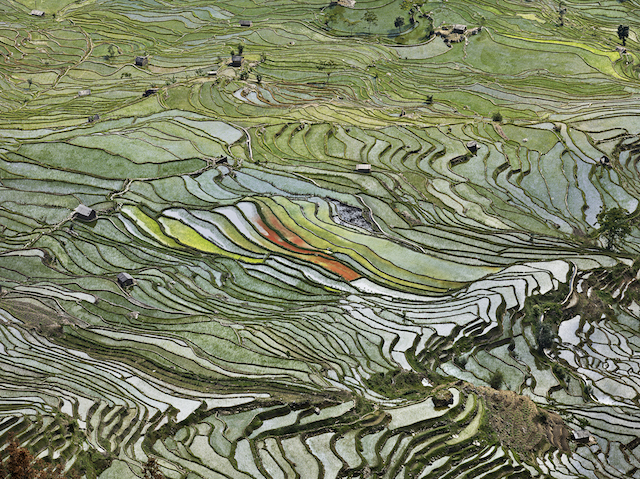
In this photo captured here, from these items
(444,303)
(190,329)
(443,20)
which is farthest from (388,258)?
(443,20)

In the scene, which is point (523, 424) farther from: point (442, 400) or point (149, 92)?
point (149, 92)

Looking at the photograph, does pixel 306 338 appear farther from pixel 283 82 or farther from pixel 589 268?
pixel 283 82

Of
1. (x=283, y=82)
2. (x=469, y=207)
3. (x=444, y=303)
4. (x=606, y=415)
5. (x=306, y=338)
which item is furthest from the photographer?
(x=283, y=82)

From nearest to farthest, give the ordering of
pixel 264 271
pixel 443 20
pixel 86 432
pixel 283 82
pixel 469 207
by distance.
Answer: pixel 86 432 < pixel 264 271 < pixel 469 207 < pixel 283 82 < pixel 443 20

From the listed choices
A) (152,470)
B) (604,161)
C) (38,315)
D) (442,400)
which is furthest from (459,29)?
(152,470)

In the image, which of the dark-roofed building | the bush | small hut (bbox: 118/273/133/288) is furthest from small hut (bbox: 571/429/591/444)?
the dark-roofed building
